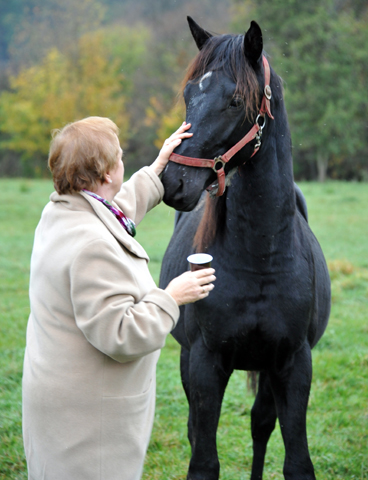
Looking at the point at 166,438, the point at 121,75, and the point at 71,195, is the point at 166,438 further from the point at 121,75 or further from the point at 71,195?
the point at 121,75

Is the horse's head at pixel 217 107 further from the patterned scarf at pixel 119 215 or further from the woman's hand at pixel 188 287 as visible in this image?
the woman's hand at pixel 188 287

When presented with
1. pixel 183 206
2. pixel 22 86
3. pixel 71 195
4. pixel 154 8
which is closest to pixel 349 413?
pixel 183 206

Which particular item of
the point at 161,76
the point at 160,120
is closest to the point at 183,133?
the point at 160,120

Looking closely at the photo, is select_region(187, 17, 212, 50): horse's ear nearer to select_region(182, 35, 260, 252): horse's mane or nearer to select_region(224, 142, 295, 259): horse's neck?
select_region(182, 35, 260, 252): horse's mane

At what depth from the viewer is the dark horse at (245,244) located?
7.33ft

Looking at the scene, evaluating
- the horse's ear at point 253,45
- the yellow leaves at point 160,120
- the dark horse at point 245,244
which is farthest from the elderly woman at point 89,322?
the yellow leaves at point 160,120

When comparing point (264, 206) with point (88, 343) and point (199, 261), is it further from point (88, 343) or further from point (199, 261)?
point (88, 343)

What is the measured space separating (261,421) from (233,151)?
1.79 metres

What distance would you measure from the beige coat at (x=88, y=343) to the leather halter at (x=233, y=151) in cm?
44

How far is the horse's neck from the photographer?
244 cm

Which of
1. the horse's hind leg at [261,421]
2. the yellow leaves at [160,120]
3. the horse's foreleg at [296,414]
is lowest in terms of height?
the horse's hind leg at [261,421]

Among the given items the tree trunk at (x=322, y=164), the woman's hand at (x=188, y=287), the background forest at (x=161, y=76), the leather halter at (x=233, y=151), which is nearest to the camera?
the woman's hand at (x=188, y=287)

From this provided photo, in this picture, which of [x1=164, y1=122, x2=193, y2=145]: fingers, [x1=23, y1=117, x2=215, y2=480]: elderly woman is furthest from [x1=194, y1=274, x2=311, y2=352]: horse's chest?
[x1=164, y1=122, x2=193, y2=145]: fingers

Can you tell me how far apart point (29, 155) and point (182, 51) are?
11.5 meters
